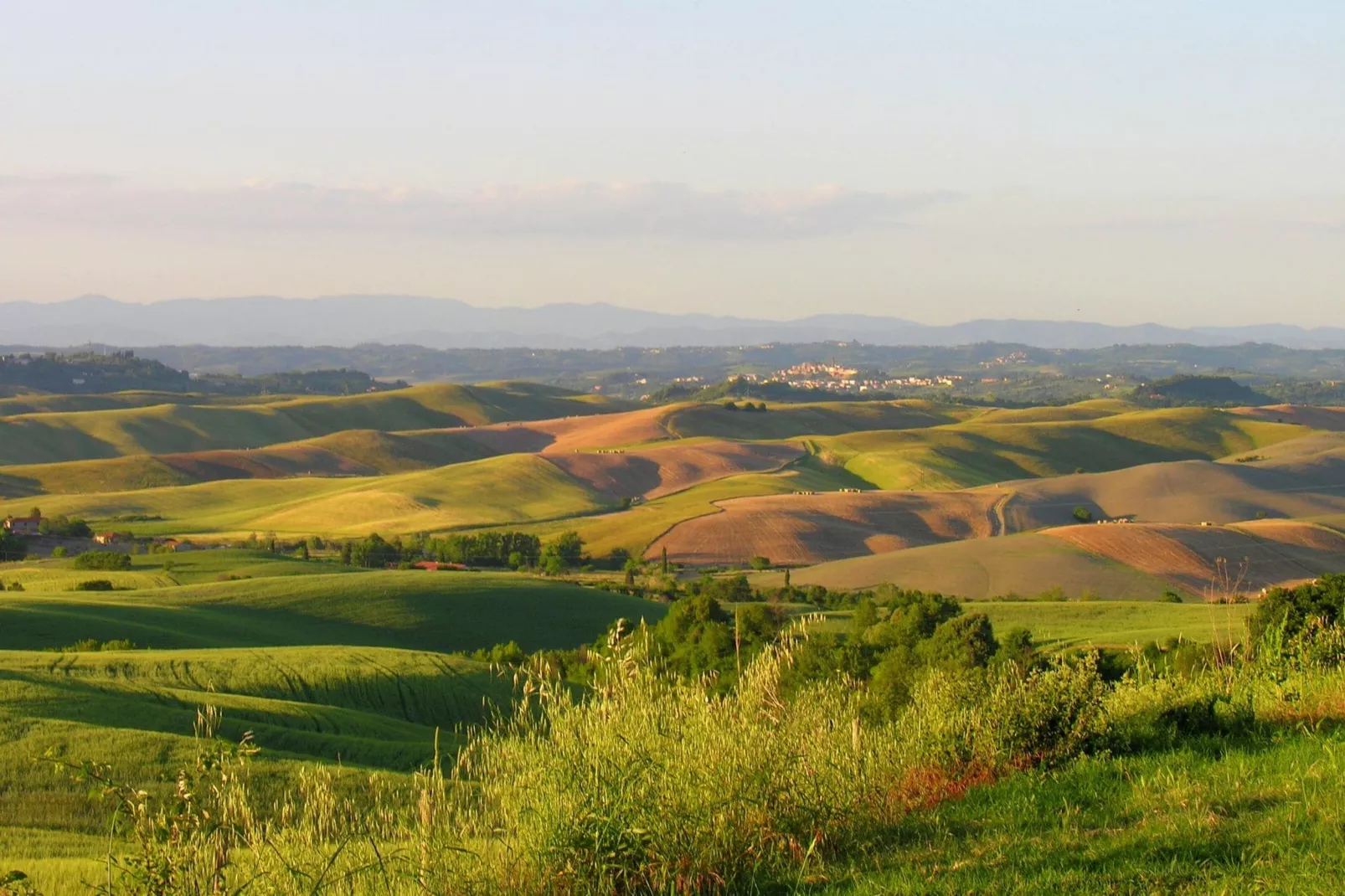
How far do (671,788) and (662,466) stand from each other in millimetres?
115131

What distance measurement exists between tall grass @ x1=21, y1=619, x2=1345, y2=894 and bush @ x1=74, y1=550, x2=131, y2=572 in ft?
208

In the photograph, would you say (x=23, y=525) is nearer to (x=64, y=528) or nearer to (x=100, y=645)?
(x=64, y=528)

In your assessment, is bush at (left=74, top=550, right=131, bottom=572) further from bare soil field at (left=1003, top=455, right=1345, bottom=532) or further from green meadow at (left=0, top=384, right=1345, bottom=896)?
bare soil field at (left=1003, top=455, right=1345, bottom=532)

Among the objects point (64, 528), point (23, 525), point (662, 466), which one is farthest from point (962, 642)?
point (662, 466)

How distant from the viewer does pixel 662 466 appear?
407 ft

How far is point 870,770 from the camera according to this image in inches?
398

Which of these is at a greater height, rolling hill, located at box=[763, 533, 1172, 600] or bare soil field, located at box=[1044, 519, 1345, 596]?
bare soil field, located at box=[1044, 519, 1345, 596]

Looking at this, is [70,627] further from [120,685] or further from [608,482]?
[608,482]

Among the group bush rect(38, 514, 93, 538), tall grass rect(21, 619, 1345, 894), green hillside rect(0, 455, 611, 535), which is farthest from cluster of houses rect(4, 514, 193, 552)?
tall grass rect(21, 619, 1345, 894)

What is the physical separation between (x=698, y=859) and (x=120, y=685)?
2169 cm

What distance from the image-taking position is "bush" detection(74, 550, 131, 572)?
68.2 metres

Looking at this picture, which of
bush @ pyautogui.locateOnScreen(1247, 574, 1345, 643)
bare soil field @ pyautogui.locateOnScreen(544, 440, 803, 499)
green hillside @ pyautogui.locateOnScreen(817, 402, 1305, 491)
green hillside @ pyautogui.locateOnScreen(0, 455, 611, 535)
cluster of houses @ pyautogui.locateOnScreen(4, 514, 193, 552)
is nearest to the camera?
bush @ pyautogui.locateOnScreen(1247, 574, 1345, 643)

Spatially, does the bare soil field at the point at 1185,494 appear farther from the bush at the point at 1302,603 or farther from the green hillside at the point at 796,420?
the bush at the point at 1302,603

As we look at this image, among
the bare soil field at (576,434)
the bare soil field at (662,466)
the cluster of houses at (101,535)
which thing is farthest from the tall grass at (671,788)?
the bare soil field at (576,434)
